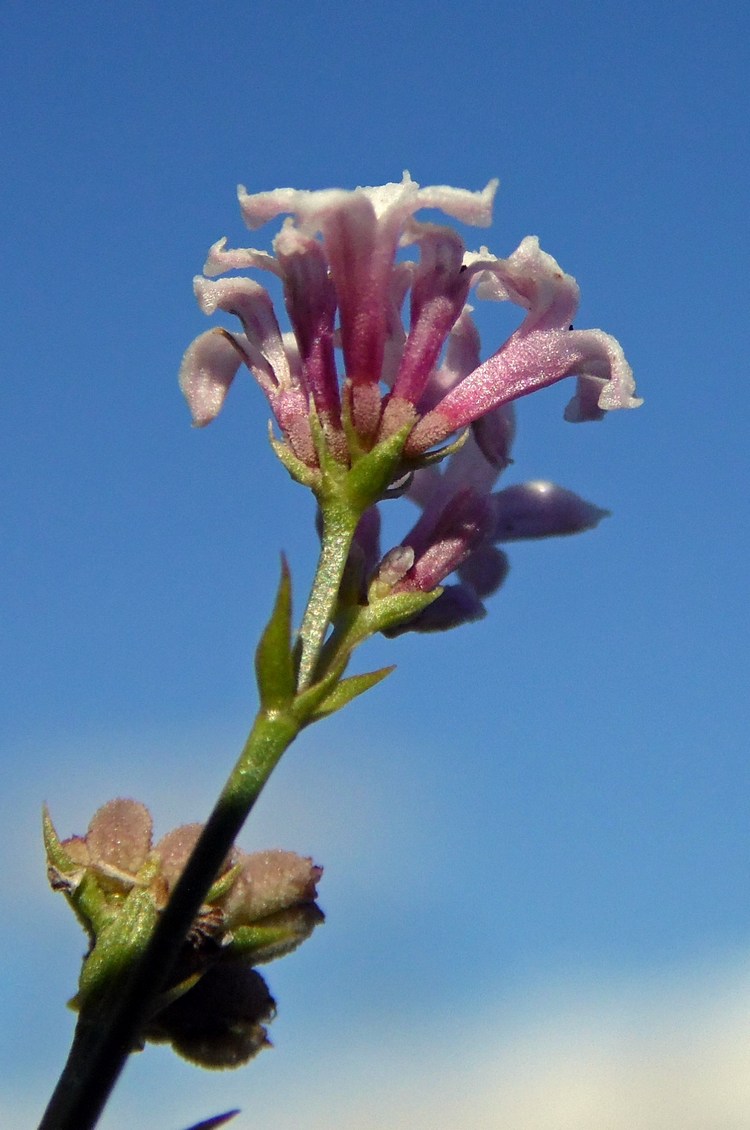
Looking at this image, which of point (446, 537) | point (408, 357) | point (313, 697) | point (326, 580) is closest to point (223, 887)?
point (313, 697)

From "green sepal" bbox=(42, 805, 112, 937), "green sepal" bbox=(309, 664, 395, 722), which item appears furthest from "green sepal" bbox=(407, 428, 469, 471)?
"green sepal" bbox=(42, 805, 112, 937)

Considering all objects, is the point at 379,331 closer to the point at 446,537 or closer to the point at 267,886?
the point at 446,537

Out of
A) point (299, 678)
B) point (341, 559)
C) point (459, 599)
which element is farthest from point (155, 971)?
point (459, 599)

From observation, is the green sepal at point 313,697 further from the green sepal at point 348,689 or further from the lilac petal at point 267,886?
the lilac petal at point 267,886

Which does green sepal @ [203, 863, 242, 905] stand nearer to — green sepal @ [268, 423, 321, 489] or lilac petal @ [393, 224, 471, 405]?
green sepal @ [268, 423, 321, 489]

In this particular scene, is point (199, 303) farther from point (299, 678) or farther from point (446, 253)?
point (299, 678)
